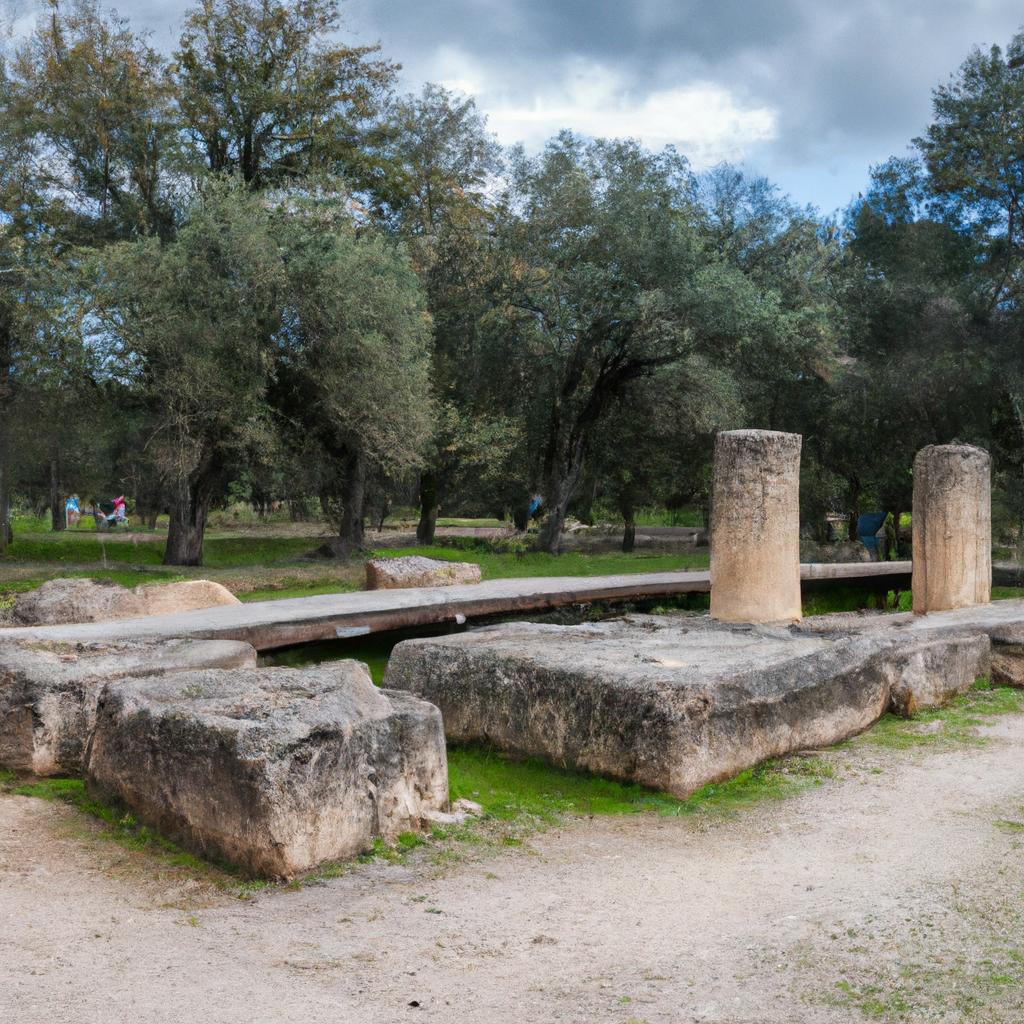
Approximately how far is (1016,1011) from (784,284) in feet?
78.7

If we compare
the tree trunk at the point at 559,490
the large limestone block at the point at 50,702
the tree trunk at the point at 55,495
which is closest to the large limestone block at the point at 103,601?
the large limestone block at the point at 50,702

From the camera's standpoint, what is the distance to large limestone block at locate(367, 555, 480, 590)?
642 inches

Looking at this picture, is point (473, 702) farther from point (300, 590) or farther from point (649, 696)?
point (300, 590)

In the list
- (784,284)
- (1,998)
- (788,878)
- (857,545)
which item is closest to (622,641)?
(788,878)

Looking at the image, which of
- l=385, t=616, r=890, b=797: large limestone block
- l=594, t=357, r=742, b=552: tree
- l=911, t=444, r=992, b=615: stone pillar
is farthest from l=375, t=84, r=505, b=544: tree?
l=385, t=616, r=890, b=797: large limestone block

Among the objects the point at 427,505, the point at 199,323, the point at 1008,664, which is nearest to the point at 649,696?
the point at 1008,664

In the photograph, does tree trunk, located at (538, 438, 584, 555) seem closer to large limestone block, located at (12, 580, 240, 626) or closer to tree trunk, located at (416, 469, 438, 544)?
tree trunk, located at (416, 469, 438, 544)

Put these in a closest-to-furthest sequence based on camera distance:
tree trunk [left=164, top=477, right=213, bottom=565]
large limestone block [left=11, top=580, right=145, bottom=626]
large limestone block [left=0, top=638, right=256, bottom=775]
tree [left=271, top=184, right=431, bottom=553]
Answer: large limestone block [left=0, top=638, right=256, bottom=775], large limestone block [left=11, top=580, right=145, bottom=626], tree [left=271, top=184, right=431, bottom=553], tree trunk [left=164, top=477, right=213, bottom=565]

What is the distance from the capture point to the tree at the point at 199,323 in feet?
61.8

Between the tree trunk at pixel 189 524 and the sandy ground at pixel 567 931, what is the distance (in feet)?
52.8

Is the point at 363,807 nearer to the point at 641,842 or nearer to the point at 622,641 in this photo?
the point at 641,842

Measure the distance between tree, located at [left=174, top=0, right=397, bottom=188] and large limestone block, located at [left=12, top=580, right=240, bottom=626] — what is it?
12.2m

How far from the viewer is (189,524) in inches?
843

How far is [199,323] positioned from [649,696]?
14.9 m
